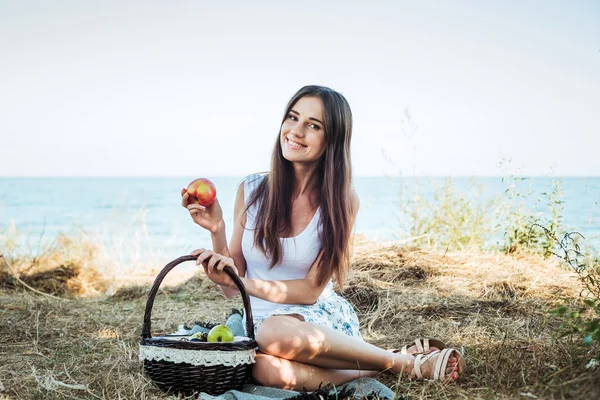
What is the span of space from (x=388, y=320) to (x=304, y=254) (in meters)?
1.41

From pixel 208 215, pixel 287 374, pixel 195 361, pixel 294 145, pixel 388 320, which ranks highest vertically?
pixel 294 145

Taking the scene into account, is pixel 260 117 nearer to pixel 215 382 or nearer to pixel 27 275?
pixel 27 275

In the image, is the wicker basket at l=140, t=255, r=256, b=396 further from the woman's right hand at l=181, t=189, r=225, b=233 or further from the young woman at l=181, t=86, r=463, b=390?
the woman's right hand at l=181, t=189, r=225, b=233

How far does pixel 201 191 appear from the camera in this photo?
2789mm

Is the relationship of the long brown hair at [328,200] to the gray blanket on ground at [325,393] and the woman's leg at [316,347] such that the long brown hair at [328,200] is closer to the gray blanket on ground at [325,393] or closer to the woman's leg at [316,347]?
the woman's leg at [316,347]

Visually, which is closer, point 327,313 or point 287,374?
point 287,374

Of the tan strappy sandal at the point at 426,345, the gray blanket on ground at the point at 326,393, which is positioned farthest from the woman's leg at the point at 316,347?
the tan strappy sandal at the point at 426,345

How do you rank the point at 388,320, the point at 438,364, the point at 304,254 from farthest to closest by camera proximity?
the point at 388,320 → the point at 304,254 → the point at 438,364

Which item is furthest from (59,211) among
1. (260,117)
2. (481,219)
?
(481,219)

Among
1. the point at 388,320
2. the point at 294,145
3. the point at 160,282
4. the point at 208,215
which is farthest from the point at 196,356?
the point at 388,320

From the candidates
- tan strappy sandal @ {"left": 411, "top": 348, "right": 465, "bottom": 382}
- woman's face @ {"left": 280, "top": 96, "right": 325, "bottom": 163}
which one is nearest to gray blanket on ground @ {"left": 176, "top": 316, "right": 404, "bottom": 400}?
tan strappy sandal @ {"left": 411, "top": 348, "right": 465, "bottom": 382}

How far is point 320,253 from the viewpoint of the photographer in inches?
119

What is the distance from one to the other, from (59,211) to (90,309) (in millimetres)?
24998

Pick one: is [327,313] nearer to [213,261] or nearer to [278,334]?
[278,334]
